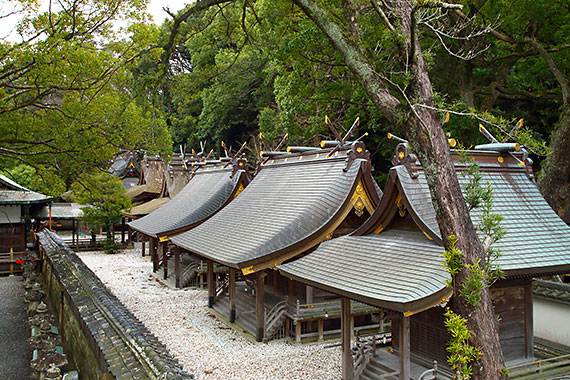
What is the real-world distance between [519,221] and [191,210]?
41.8ft

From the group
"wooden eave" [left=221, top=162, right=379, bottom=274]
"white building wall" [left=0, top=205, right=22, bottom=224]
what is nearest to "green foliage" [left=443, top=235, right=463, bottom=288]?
"wooden eave" [left=221, top=162, right=379, bottom=274]

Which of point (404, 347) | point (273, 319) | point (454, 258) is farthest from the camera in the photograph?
point (273, 319)

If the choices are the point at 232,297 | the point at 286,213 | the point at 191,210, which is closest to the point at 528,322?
the point at 286,213

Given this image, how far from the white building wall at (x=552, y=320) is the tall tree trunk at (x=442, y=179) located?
7883mm

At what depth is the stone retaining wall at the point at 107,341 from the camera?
160 inches

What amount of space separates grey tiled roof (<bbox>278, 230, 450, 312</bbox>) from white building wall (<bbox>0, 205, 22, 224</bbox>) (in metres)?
13.6

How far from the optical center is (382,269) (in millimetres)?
7352

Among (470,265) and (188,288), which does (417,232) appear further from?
(188,288)

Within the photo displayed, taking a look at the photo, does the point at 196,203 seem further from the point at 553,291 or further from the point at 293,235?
the point at 553,291

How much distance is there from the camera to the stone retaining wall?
4059 mm

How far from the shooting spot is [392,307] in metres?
6.05

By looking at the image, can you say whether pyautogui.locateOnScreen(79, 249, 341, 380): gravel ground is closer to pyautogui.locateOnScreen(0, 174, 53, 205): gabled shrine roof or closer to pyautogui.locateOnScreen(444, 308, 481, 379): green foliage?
pyautogui.locateOnScreen(0, 174, 53, 205): gabled shrine roof

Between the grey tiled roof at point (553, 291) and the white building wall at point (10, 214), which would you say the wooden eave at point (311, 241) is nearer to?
the grey tiled roof at point (553, 291)

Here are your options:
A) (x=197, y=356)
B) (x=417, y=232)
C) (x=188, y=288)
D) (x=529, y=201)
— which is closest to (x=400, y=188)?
(x=417, y=232)
